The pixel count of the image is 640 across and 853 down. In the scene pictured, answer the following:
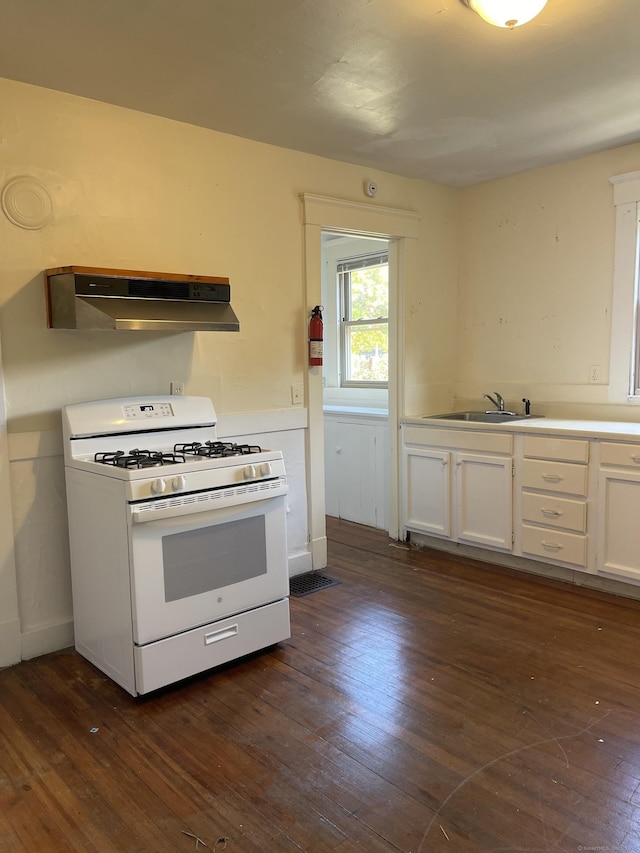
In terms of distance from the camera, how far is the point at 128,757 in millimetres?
1983

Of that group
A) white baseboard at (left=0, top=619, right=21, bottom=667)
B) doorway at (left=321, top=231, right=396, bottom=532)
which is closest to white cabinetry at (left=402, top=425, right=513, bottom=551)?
doorway at (left=321, top=231, right=396, bottom=532)

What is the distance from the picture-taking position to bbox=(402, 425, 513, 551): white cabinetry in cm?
361

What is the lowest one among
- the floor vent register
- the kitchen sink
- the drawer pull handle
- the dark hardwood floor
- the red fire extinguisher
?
the dark hardwood floor

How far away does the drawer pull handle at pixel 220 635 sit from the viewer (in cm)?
243

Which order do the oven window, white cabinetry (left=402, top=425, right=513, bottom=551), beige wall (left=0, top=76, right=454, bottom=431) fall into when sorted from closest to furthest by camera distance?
the oven window, beige wall (left=0, top=76, right=454, bottom=431), white cabinetry (left=402, top=425, right=513, bottom=551)

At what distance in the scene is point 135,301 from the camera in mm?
2572

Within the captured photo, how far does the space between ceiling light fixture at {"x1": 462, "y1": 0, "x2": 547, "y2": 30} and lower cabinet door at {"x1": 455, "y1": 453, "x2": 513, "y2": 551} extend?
2.23 meters

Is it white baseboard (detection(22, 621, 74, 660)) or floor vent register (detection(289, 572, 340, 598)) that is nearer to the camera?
white baseboard (detection(22, 621, 74, 660))

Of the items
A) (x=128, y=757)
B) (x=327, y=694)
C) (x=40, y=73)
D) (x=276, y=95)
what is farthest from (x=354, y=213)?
(x=128, y=757)

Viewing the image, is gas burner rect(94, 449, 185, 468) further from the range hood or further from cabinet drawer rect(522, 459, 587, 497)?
cabinet drawer rect(522, 459, 587, 497)

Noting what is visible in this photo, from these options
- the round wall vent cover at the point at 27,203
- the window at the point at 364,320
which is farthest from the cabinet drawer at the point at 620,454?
the round wall vent cover at the point at 27,203

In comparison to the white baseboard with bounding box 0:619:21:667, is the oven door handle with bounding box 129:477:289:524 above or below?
above

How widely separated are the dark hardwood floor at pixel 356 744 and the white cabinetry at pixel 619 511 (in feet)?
0.77


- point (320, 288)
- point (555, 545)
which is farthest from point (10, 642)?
point (555, 545)
